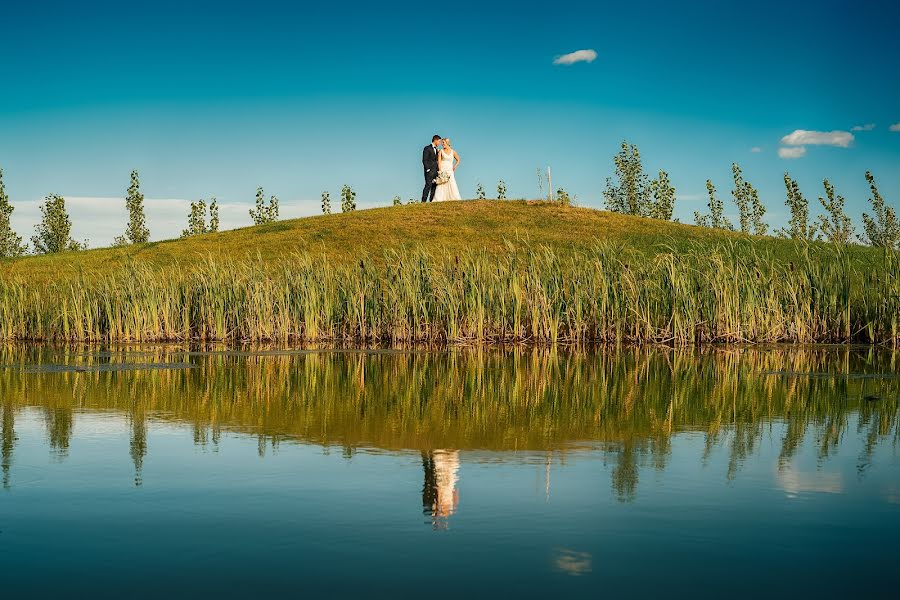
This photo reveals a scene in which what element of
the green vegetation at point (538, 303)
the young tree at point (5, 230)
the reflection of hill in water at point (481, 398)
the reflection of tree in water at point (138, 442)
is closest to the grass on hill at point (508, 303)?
the green vegetation at point (538, 303)

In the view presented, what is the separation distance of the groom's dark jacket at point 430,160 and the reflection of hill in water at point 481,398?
915 inches

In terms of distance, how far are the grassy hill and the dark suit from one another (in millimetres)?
1352

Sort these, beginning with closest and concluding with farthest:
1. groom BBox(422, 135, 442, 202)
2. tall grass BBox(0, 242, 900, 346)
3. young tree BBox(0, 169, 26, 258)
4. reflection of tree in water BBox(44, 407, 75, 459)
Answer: reflection of tree in water BBox(44, 407, 75, 459)
tall grass BBox(0, 242, 900, 346)
groom BBox(422, 135, 442, 202)
young tree BBox(0, 169, 26, 258)

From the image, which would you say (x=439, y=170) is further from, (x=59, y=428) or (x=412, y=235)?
(x=59, y=428)

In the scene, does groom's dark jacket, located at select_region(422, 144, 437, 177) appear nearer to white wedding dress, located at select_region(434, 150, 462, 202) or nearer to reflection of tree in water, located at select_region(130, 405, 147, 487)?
white wedding dress, located at select_region(434, 150, 462, 202)

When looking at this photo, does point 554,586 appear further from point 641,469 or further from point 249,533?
point 641,469

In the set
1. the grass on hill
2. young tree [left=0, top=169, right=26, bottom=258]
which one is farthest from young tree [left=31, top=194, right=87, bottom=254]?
the grass on hill

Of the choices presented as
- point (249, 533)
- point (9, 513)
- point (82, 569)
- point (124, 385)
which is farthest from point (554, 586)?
point (124, 385)

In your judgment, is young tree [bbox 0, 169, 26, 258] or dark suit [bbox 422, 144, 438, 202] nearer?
dark suit [bbox 422, 144, 438, 202]

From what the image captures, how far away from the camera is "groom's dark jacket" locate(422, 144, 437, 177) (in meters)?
37.4

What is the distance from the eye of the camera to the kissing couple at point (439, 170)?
37.0 m

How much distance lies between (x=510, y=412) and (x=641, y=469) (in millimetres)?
2711

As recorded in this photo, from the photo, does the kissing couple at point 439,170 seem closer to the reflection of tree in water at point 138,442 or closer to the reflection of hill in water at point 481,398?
the reflection of hill in water at point 481,398

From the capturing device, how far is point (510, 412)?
29.0 feet
